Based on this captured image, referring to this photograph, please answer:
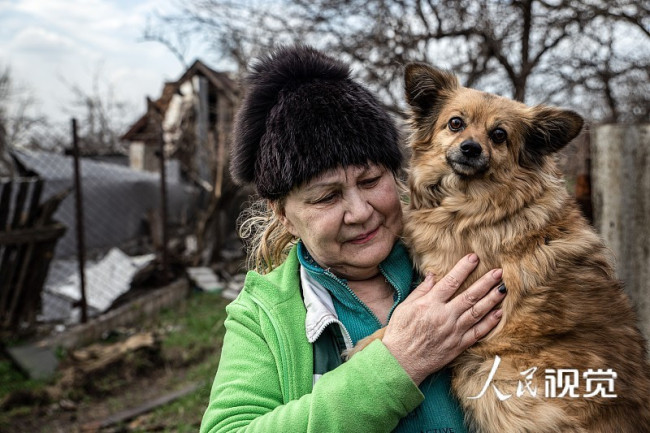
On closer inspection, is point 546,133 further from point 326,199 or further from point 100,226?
point 100,226

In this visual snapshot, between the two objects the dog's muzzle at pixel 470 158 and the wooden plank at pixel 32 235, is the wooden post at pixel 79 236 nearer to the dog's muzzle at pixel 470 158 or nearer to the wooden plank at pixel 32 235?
the wooden plank at pixel 32 235

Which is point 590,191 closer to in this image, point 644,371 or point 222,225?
point 644,371

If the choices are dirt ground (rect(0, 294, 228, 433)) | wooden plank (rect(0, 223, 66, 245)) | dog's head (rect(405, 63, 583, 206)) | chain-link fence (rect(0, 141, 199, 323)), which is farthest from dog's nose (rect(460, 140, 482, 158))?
chain-link fence (rect(0, 141, 199, 323))

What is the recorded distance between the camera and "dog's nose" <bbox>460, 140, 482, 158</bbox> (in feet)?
7.59

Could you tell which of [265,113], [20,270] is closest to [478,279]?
[265,113]

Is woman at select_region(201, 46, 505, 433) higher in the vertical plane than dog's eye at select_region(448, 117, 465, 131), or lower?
lower

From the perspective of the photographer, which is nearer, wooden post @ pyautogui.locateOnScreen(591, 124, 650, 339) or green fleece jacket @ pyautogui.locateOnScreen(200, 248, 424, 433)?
green fleece jacket @ pyautogui.locateOnScreen(200, 248, 424, 433)

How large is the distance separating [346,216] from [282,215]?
32 centimetres

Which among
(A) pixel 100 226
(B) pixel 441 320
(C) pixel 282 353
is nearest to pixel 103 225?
(A) pixel 100 226

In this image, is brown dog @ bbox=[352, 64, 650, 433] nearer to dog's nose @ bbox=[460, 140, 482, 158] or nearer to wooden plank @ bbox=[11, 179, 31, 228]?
dog's nose @ bbox=[460, 140, 482, 158]

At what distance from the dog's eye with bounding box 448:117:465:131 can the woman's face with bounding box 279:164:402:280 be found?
22.1 inches

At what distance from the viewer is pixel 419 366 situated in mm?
1694

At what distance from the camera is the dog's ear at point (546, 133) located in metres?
2.38

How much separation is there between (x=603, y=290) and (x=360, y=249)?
896 mm
